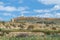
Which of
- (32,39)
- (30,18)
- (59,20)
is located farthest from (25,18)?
(32,39)

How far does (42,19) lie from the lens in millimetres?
74750

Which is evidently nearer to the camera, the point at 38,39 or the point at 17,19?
the point at 38,39

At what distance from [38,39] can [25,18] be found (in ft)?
197

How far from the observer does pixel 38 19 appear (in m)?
73.5

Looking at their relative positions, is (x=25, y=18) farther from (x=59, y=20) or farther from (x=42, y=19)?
(x=59, y=20)

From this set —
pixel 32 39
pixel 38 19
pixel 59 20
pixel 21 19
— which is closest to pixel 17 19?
pixel 21 19

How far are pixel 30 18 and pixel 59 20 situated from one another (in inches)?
363

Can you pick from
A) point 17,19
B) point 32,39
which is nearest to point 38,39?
point 32,39

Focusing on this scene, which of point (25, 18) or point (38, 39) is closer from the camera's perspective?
point (38, 39)

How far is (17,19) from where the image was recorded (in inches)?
2869

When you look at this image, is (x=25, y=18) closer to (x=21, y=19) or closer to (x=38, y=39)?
(x=21, y=19)

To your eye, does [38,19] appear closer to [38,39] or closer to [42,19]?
[42,19]

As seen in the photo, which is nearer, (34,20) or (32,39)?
(32,39)

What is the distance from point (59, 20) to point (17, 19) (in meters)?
13.0
